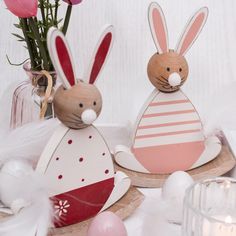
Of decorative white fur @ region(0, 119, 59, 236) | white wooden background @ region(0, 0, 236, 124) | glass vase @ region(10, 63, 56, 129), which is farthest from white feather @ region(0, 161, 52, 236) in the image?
white wooden background @ region(0, 0, 236, 124)

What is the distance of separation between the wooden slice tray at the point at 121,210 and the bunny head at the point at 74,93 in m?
0.14

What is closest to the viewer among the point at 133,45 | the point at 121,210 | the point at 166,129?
the point at 121,210

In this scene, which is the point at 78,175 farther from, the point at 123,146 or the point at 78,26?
the point at 78,26

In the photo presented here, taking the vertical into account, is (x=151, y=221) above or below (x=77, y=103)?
below

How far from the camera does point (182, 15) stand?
1.38 m

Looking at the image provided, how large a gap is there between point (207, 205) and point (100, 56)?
0.24 metres

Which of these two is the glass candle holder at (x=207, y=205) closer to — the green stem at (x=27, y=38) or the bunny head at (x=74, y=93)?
the bunny head at (x=74, y=93)

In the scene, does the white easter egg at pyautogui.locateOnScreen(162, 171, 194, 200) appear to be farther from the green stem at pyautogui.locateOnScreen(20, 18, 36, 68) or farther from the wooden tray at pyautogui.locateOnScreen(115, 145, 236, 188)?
the green stem at pyautogui.locateOnScreen(20, 18, 36, 68)

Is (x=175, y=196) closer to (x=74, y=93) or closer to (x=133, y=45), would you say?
(x=74, y=93)

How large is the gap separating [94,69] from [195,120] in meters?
0.24

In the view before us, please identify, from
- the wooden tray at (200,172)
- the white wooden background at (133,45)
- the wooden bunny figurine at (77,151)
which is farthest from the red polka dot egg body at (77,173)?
the white wooden background at (133,45)

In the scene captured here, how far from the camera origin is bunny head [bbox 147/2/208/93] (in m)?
0.92

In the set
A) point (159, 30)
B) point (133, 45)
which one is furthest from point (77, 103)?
point (133, 45)

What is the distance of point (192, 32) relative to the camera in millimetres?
953
